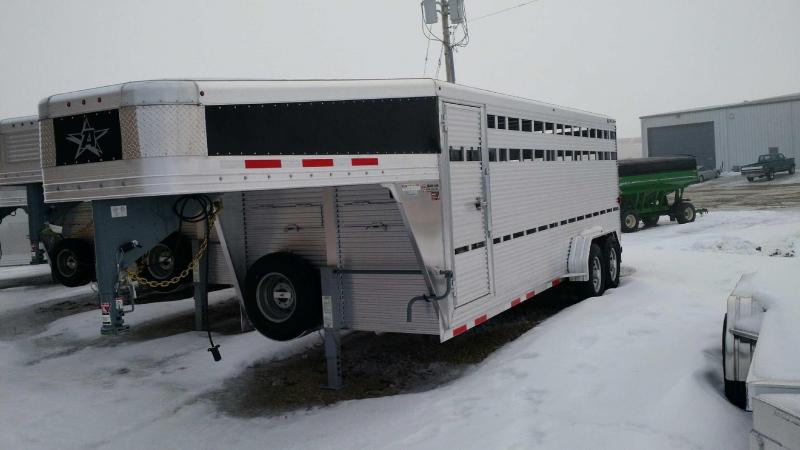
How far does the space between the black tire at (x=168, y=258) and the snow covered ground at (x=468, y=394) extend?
1.08 metres

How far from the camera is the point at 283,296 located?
24.1ft

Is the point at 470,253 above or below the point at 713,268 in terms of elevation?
above

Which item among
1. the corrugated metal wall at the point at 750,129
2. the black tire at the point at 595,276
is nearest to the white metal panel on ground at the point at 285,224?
the black tire at the point at 595,276

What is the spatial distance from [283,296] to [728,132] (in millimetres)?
48408

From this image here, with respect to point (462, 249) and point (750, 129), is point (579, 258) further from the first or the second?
point (750, 129)

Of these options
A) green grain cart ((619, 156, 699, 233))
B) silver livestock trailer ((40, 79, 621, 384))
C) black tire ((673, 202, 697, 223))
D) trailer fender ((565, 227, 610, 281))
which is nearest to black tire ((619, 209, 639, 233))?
green grain cart ((619, 156, 699, 233))

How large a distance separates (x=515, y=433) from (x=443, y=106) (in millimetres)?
3103

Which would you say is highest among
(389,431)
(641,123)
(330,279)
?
(641,123)

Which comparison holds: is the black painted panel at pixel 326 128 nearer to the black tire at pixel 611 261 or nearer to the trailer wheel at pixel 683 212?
the black tire at pixel 611 261

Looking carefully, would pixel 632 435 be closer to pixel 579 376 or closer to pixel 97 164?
pixel 579 376

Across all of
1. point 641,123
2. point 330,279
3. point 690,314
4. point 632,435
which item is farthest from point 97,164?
point 641,123

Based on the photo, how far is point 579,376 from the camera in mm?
6191

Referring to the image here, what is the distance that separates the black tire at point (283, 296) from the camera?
7.12 metres

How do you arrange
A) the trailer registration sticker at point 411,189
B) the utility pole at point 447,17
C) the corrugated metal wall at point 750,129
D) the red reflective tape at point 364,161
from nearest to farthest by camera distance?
the red reflective tape at point 364,161 < the trailer registration sticker at point 411,189 < the utility pole at point 447,17 < the corrugated metal wall at point 750,129
